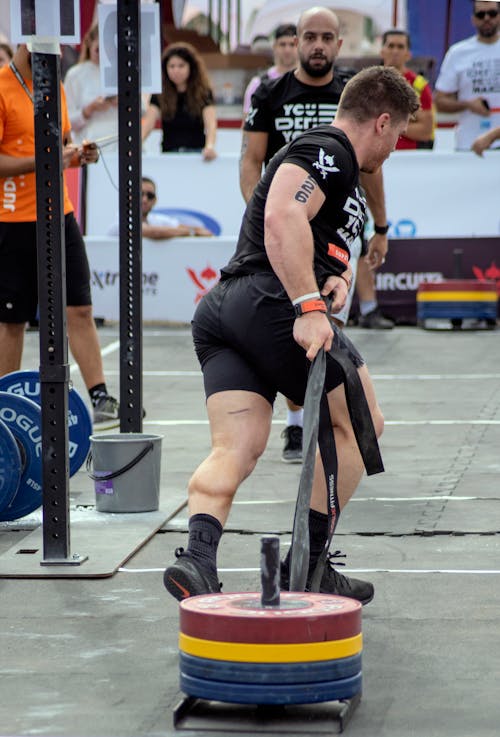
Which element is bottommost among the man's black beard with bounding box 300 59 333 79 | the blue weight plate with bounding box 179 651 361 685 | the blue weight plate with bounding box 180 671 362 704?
the blue weight plate with bounding box 180 671 362 704

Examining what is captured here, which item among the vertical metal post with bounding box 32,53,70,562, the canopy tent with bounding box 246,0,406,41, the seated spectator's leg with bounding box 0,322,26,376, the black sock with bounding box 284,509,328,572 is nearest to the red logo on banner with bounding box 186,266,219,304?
the seated spectator's leg with bounding box 0,322,26,376

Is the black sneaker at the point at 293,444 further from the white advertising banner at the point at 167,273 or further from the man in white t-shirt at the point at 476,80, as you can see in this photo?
the man in white t-shirt at the point at 476,80

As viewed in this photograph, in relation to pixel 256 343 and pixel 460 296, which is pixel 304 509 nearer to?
pixel 256 343

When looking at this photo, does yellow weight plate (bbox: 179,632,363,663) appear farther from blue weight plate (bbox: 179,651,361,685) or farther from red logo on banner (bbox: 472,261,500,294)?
red logo on banner (bbox: 472,261,500,294)

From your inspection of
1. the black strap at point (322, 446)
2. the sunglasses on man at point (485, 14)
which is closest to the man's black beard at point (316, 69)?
the black strap at point (322, 446)

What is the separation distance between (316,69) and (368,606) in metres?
3.45

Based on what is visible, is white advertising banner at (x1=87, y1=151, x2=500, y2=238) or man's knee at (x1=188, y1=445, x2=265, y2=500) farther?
white advertising banner at (x1=87, y1=151, x2=500, y2=238)

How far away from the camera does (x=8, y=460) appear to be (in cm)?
608

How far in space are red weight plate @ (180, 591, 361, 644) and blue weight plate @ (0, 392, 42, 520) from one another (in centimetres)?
254

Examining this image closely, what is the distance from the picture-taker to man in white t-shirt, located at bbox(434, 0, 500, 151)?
13.7 metres

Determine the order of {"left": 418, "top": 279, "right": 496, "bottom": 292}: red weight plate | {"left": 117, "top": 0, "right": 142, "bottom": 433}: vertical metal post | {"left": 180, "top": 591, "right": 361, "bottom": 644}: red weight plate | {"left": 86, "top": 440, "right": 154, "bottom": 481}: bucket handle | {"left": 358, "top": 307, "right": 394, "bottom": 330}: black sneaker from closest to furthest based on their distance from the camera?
1. {"left": 180, "top": 591, "right": 361, "bottom": 644}: red weight plate
2. {"left": 86, "top": 440, "right": 154, "bottom": 481}: bucket handle
3. {"left": 117, "top": 0, "right": 142, "bottom": 433}: vertical metal post
4. {"left": 418, "top": 279, "right": 496, "bottom": 292}: red weight plate
5. {"left": 358, "top": 307, "right": 394, "bottom": 330}: black sneaker

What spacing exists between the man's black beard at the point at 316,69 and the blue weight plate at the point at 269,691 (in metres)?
4.42

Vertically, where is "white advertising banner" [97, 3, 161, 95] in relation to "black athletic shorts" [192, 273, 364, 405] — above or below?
above

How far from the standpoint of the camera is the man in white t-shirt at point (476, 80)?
45.0ft
